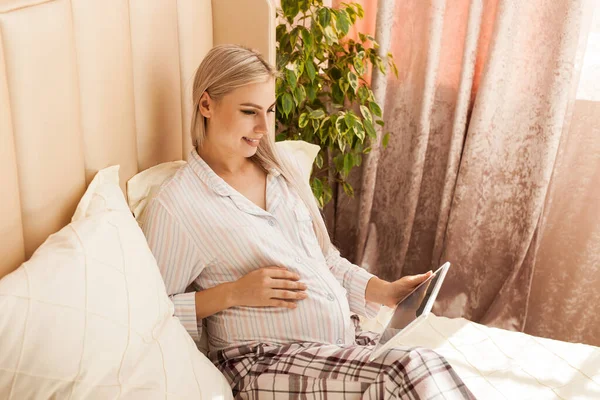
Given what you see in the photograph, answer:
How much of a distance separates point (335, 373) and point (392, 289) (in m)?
0.34

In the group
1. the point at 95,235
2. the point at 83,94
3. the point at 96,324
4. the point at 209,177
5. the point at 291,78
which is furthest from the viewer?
the point at 291,78

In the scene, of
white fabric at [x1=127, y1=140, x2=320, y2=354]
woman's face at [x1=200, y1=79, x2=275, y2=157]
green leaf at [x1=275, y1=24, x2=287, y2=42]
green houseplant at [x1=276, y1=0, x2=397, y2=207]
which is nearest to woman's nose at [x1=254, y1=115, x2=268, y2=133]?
woman's face at [x1=200, y1=79, x2=275, y2=157]

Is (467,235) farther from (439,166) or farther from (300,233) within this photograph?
(300,233)

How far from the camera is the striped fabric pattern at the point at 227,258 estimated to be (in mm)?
1200

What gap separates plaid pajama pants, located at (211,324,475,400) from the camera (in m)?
1.02

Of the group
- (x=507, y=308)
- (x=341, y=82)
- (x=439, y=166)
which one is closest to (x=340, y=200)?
(x=439, y=166)

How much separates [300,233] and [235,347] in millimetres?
305

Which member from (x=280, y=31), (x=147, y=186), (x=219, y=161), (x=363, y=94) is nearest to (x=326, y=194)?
(x=363, y=94)

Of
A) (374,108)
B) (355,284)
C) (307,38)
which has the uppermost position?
(307,38)

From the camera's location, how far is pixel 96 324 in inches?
33.0

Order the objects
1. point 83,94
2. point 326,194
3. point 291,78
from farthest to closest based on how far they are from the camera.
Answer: point 326,194 → point 291,78 → point 83,94

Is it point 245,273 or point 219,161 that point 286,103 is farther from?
point 245,273

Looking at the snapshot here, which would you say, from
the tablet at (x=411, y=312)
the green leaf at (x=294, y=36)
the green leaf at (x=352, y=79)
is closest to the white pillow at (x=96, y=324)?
the tablet at (x=411, y=312)

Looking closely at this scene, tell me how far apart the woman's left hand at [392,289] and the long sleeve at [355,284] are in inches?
0.7
